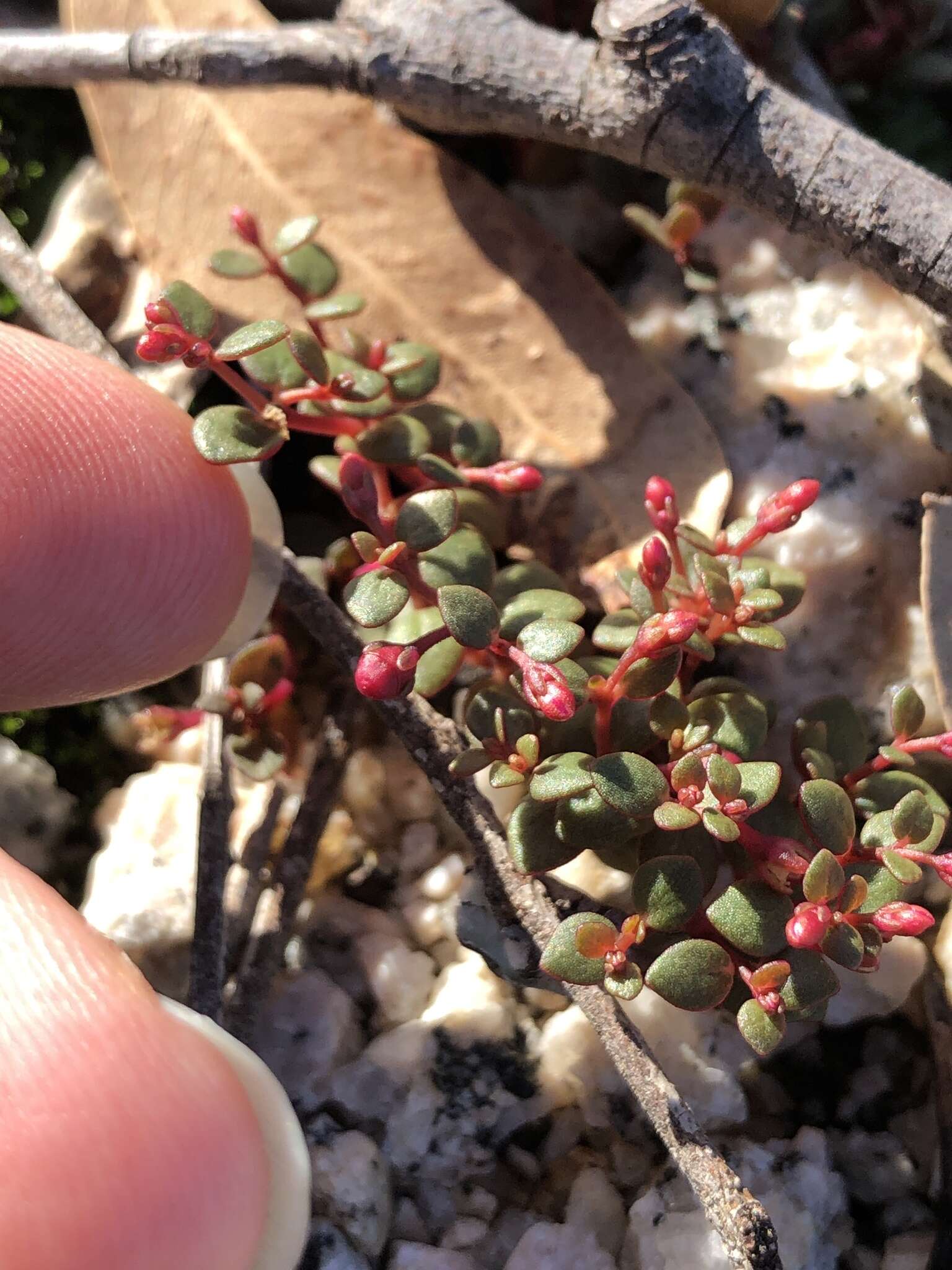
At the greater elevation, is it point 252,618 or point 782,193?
point 782,193

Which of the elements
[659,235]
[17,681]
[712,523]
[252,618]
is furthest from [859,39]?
[17,681]

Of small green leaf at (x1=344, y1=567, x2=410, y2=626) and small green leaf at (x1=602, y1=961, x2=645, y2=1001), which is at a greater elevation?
small green leaf at (x1=344, y1=567, x2=410, y2=626)

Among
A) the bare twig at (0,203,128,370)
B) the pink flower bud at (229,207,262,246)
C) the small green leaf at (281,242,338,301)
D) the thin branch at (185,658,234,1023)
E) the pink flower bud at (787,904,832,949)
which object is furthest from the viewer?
the bare twig at (0,203,128,370)

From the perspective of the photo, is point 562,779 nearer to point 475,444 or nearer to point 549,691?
point 549,691

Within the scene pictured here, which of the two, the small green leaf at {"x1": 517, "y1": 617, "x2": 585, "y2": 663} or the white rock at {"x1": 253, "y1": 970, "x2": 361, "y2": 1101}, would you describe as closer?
the small green leaf at {"x1": 517, "y1": 617, "x2": 585, "y2": 663}

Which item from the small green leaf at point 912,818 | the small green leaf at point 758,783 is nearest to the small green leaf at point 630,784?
the small green leaf at point 758,783

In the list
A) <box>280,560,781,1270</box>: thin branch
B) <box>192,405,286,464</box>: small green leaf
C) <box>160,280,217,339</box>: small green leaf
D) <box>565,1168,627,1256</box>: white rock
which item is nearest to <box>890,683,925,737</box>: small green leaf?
<box>280,560,781,1270</box>: thin branch

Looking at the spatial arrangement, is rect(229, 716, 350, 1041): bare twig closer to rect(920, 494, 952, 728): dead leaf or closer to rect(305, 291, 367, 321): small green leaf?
rect(305, 291, 367, 321): small green leaf

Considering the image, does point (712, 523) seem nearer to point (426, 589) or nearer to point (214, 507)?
point (426, 589)
